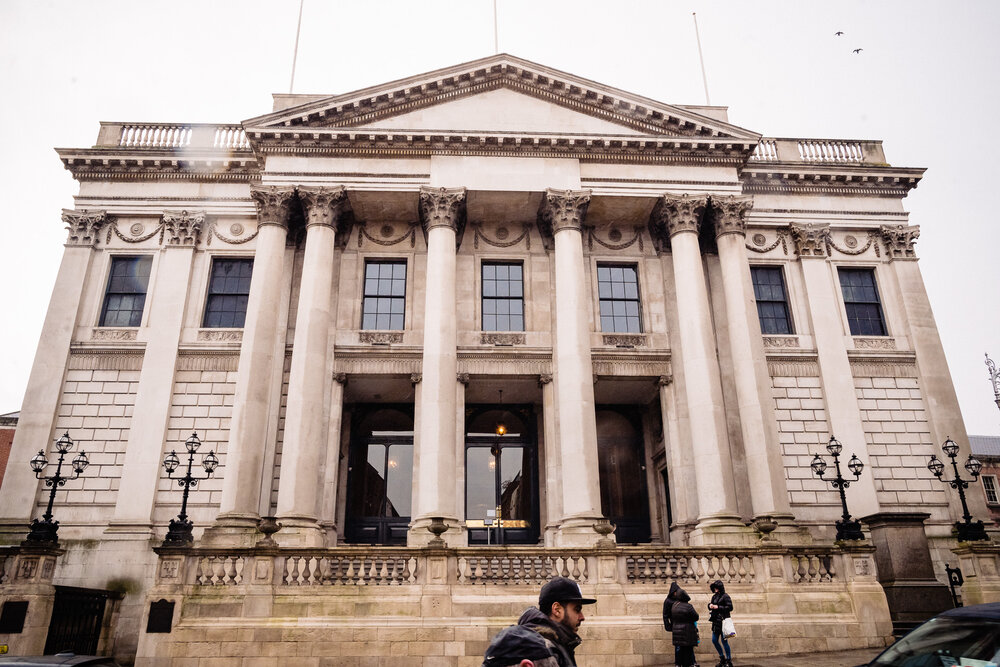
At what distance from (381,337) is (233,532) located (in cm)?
845

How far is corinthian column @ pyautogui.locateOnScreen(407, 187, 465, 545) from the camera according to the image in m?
20.2

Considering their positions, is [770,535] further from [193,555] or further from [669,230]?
[193,555]

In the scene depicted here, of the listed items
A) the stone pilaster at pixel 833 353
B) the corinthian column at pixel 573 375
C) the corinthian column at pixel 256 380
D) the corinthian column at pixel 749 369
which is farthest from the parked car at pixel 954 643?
the stone pilaster at pixel 833 353

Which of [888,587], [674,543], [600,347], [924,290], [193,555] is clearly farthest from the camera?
[924,290]

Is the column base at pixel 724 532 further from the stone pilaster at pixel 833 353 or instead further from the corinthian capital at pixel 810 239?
the corinthian capital at pixel 810 239

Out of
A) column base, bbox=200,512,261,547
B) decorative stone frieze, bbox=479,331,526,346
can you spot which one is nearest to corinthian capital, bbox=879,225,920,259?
decorative stone frieze, bbox=479,331,526,346

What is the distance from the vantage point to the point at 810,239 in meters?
27.4

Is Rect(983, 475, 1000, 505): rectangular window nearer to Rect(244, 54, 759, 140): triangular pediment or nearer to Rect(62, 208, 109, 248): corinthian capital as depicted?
Rect(244, 54, 759, 140): triangular pediment

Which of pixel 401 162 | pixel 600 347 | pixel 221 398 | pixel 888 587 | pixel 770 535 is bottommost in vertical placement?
pixel 888 587

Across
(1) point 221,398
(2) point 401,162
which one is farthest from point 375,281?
(1) point 221,398

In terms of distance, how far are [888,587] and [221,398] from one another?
2224 cm

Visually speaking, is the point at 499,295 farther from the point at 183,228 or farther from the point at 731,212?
the point at 183,228

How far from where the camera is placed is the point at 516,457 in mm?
Result: 25922

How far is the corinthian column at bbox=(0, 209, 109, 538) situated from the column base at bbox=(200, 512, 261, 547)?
791 centimetres
